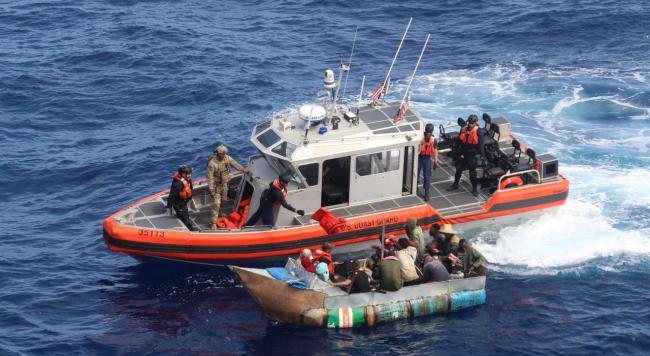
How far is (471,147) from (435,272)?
181 inches

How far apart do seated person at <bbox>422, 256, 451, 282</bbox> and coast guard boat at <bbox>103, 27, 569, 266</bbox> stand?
2225 millimetres

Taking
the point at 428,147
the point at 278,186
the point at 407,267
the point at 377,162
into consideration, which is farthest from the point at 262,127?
the point at 407,267

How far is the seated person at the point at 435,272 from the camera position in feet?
81.5

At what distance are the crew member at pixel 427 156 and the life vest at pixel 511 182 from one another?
203 cm

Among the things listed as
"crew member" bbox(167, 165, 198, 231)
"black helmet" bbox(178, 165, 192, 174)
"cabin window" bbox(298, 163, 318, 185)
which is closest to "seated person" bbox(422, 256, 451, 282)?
"cabin window" bbox(298, 163, 318, 185)

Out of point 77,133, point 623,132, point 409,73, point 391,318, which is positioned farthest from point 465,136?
point 77,133

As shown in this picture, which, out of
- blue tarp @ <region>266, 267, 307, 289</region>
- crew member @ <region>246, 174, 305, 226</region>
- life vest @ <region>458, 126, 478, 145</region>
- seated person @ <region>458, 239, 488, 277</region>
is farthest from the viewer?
life vest @ <region>458, 126, 478, 145</region>

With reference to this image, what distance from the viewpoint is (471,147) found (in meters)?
28.0

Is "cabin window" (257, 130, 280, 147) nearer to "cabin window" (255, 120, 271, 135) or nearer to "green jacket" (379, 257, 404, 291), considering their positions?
"cabin window" (255, 120, 271, 135)

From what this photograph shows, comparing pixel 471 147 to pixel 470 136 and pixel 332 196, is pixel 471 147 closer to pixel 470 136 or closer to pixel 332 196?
pixel 470 136

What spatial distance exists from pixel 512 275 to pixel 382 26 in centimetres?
1950

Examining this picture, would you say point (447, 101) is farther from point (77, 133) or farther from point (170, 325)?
point (170, 325)

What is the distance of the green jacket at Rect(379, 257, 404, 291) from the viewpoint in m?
24.2

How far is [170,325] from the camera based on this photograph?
80.2 ft
